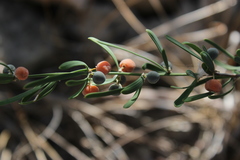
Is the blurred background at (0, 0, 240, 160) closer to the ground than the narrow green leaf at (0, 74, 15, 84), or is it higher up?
closer to the ground

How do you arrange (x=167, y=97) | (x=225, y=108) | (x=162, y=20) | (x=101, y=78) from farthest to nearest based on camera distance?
(x=162, y=20) → (x=167, y=97) → (x=225, y=108) → (x=101, y=78)

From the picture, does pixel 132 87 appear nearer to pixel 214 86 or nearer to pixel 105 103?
pixel 214 86

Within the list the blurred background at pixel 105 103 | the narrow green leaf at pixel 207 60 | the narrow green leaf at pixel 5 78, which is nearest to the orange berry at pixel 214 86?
the narrow green leaf at pixel 207 60

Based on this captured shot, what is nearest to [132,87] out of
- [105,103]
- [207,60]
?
[207,60]

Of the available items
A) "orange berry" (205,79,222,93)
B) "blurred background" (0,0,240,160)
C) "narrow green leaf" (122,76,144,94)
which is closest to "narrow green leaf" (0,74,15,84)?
"narrow green leaf" (122,76,144,94)

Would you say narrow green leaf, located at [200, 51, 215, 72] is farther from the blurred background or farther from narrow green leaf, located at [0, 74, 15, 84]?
the blurred background

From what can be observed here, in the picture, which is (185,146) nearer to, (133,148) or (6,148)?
(133,148)

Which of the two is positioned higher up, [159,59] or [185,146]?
[159,59]

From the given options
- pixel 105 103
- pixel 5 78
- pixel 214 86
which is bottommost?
pixel 105 103

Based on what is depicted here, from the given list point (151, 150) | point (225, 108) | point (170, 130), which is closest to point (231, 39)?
point (225, 108)
